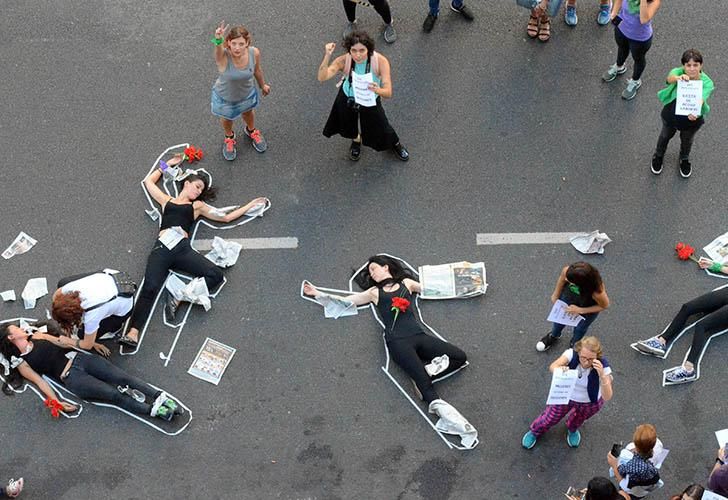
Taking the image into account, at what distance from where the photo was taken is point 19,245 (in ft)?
29.8

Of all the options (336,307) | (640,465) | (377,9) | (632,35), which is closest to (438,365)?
(336,307)

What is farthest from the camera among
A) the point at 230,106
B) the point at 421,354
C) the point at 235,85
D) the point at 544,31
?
the point at 544,31

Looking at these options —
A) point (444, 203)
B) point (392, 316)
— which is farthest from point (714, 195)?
point (392, 316)

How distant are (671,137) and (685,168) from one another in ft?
1.28

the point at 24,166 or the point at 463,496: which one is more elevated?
the point at 24,166

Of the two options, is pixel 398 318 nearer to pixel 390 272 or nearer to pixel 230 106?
pixel 390 272

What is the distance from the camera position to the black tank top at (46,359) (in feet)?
26.6

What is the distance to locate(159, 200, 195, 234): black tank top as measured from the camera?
8914mm

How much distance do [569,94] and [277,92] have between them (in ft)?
11.2

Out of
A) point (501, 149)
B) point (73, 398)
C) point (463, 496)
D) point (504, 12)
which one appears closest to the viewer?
point (463, 496)

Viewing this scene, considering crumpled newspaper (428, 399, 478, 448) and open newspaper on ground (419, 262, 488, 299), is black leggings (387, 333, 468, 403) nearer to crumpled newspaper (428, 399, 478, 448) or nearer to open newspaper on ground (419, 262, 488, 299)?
crumpled newspaper (428, 399, 478, 448)

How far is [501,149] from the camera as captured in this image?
9656 millimetres

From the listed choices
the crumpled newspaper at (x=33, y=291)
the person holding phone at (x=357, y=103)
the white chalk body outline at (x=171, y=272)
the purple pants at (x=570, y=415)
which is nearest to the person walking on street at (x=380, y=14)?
the person holding phone at (x=357, y=103)

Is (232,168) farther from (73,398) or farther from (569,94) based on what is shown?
(569,94)
